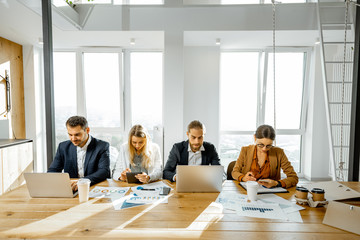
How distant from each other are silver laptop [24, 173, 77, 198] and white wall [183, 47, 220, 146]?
111 inches

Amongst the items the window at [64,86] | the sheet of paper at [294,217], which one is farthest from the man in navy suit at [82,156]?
the window at [64,86]

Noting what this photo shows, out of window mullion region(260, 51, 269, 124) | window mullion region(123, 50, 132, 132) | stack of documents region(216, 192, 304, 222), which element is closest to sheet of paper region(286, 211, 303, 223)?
stack of documents region(216, 192, 304, 222)

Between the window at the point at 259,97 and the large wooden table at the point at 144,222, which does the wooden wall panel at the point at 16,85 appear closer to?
the large wooden table at the point at 144,222

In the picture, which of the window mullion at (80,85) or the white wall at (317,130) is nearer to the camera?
the white wall at (317,130)

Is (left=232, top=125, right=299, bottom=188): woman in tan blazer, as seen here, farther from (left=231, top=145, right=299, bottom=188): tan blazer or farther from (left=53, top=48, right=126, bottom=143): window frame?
(left=53, top=48, right=126, bottom=143): window frame

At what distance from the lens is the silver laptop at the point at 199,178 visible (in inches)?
62.5

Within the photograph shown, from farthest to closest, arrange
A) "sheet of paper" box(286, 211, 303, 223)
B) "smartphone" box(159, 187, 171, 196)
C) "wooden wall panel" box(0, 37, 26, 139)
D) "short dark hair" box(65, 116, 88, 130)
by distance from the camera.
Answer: "wooden wall panel" box(0, 37, 26, 139) < "short dark hair" box(65, 116, 88, 130) < "smartphone" box(159, 187, 171, 196) < "sheet of paper" box(286, 211, 303, 223)

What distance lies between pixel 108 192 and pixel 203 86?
9.24 ft

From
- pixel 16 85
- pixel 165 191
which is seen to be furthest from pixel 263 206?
pixel 16 85

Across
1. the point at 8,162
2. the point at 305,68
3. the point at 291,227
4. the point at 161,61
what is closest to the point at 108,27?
the point at 161,61

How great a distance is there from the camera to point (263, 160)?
214 centimetres

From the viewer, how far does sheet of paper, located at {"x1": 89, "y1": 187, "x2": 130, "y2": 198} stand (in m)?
1.59

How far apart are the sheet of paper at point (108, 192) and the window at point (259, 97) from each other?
10.1 ft

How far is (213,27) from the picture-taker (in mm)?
3322
